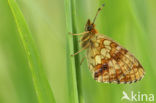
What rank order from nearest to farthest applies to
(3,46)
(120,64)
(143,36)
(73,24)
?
1. (73,24)
2. (143,36)
3. (3,46)
4. (120,64)

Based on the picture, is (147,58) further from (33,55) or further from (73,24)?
(33,55)

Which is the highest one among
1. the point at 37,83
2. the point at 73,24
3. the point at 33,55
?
the point at 73,24

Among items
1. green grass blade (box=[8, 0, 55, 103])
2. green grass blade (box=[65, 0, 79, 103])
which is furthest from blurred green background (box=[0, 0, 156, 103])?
green grass blade (box=[8, 0, 55, 103])

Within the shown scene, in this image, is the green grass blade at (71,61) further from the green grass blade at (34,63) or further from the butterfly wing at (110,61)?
the butterfly wing at (110,61)

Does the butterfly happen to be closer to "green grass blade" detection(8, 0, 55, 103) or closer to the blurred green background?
the blurred green background

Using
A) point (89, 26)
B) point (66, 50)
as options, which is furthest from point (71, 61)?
point (89, 26)

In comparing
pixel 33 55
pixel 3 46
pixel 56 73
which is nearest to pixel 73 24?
pixel 33 55
